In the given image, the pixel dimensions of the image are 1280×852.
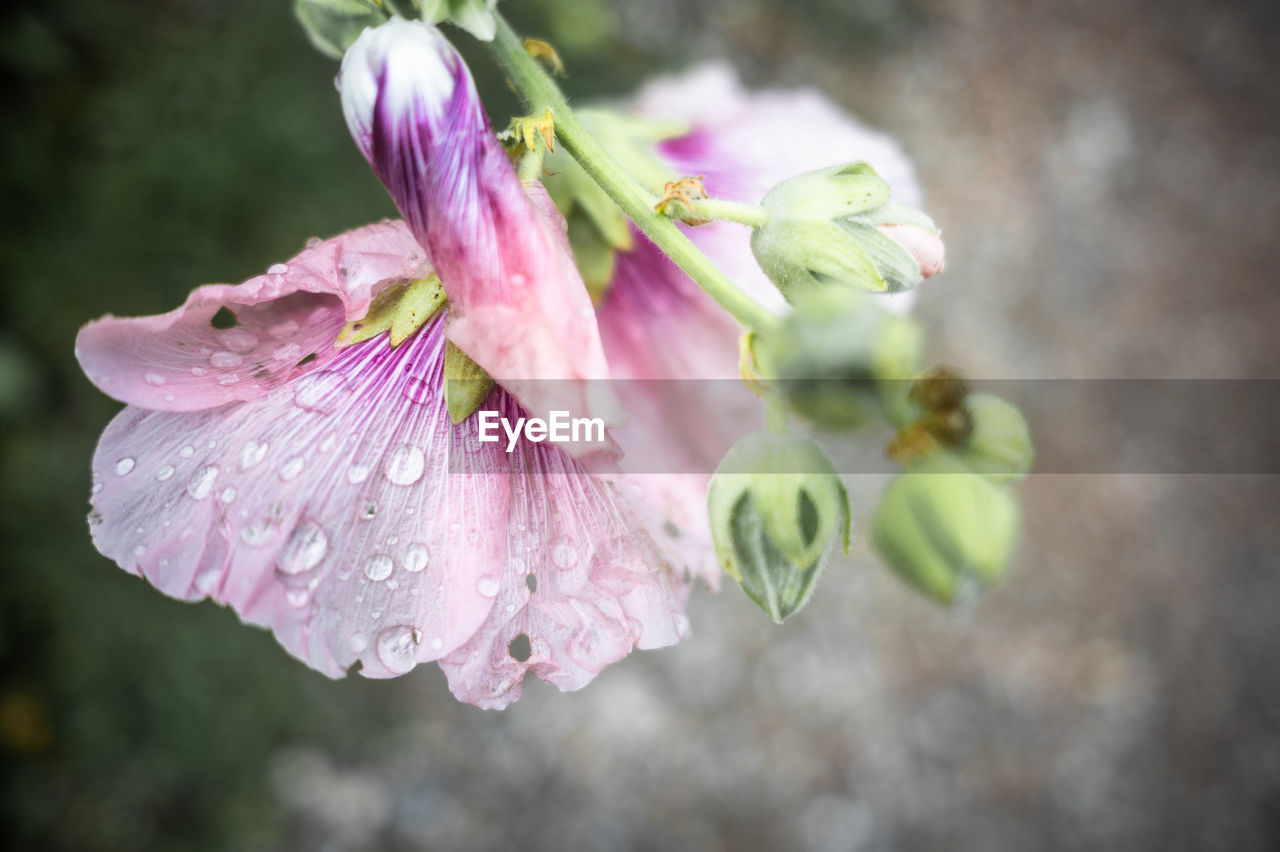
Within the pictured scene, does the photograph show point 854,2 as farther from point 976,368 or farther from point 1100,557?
point 1100,557

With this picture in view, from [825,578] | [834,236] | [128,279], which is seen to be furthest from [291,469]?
[825,578]

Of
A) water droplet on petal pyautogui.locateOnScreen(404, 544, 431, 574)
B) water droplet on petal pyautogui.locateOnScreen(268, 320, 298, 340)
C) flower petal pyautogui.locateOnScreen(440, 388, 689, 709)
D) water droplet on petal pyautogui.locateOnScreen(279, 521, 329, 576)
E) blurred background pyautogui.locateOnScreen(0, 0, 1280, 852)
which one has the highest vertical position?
water droplet on petal pyautogui.locateOnScreen(268, 320, 298, 340)

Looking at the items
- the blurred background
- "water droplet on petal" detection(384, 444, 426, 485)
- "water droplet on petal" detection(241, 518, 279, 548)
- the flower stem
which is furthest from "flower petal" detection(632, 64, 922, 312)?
the blurred background

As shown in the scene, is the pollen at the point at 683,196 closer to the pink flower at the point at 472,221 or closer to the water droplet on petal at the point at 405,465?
the pink flower at the point at 472,221

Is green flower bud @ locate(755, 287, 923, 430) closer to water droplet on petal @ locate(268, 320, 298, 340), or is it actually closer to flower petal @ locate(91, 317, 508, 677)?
flower petal @ locate(91, 317, 508, 677)

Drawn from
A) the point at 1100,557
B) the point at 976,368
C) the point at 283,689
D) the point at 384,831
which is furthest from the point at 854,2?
the point at 384,831
